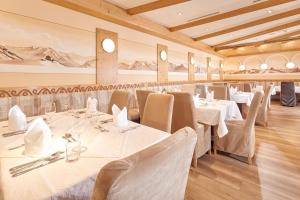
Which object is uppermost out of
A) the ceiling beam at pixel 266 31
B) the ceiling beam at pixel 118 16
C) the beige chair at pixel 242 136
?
the ceiling beam at pixel 266 31

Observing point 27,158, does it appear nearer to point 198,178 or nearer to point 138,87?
point 198,178

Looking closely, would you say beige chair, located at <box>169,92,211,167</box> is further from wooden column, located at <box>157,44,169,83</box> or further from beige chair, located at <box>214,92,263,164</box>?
wooden column, located at <box>157,44,169,83</box>

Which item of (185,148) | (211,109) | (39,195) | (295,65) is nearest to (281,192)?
(211,109)

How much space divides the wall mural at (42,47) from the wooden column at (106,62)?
112 millimetres

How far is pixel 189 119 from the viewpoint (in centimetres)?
237

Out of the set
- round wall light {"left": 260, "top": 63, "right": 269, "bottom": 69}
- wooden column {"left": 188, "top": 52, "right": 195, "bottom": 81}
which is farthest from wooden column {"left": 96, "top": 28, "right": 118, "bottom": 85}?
round wall light {"left": 260, "top": 63, "right": 269, "bottom": 69}

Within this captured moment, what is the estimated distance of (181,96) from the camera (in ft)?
7.67

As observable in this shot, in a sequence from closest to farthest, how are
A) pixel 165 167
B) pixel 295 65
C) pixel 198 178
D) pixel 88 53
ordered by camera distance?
pixel 165 167, pixel 198 178, pixel 88 53, pixel 295 65

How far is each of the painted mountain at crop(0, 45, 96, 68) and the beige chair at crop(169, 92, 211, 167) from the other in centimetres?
204

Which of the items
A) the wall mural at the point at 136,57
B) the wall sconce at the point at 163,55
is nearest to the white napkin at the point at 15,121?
the wall mural at the point at 136,57

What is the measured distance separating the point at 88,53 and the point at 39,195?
328 cm

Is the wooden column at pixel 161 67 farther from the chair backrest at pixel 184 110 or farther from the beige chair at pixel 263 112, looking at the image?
the chair backrest at pixel 184 110

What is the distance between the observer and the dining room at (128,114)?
73 cm

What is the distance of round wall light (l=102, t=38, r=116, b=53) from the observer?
3.85m
